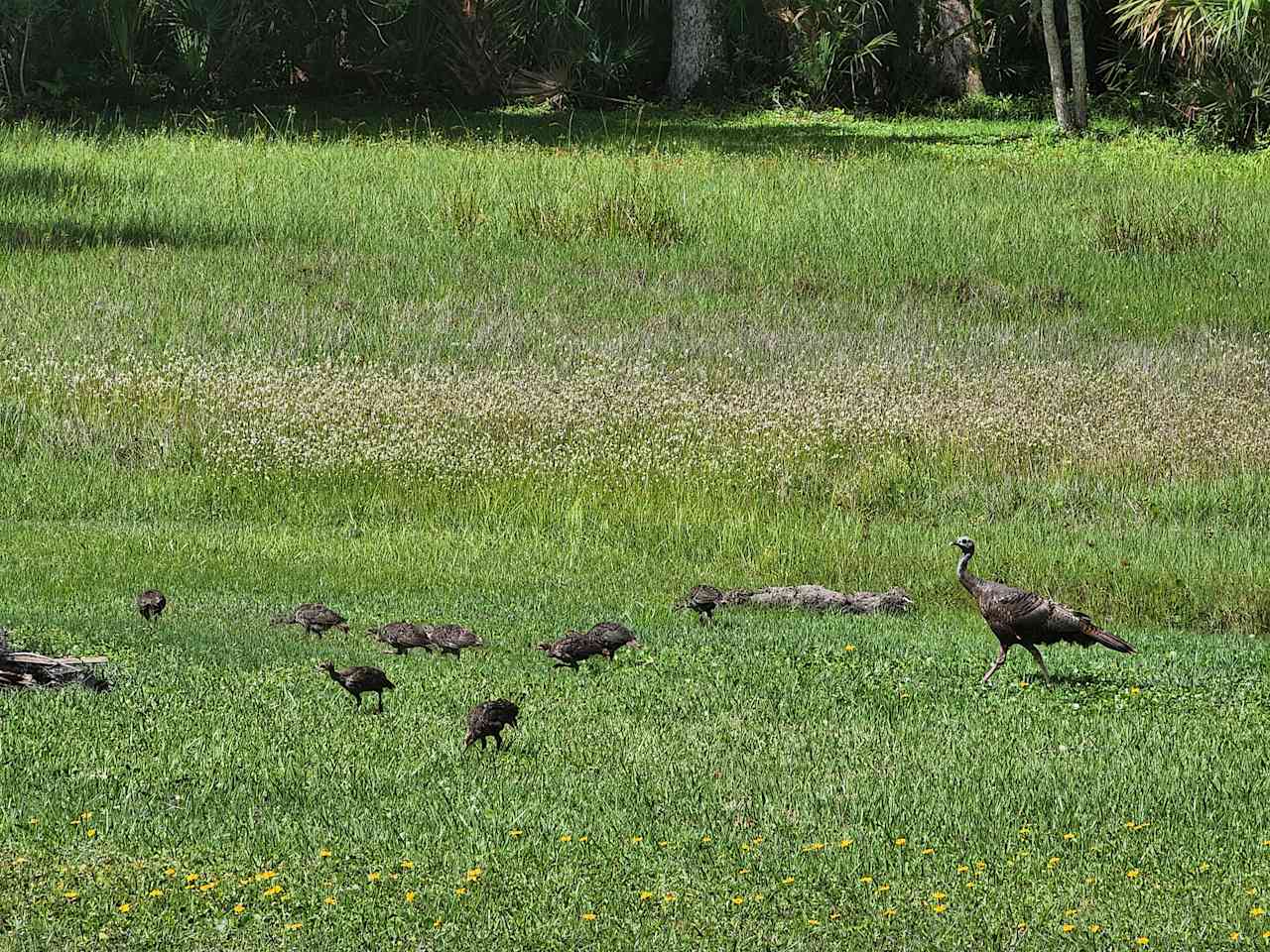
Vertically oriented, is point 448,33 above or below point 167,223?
above

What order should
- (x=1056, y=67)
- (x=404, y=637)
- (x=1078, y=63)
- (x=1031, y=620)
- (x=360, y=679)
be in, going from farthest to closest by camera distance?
(x=1056, y=67)
(x=1078, y=63)
(x=404, y=637)
(x=1031, y=620)
(x=360, y=679)

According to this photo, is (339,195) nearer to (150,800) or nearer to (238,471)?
(238,471)

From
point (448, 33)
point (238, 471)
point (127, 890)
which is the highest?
point (448, 33)

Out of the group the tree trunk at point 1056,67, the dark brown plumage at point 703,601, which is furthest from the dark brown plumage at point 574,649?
the tree trunk at point 1056,67

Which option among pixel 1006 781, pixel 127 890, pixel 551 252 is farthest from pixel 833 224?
pixel 127 890

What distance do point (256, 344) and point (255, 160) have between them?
9.98 m

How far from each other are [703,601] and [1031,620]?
2.61 meters

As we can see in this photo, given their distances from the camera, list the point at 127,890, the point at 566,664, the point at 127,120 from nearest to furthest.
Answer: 1. the point at 127,890
2. the point at 566,664
3. the point at 127,120

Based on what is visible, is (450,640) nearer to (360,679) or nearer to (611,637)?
(611,637)

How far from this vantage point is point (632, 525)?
13766mm

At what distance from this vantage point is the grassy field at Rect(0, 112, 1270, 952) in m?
6.27

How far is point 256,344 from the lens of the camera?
62.2 feet

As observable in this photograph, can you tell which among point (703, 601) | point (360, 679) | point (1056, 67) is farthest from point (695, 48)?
point (360, 679)

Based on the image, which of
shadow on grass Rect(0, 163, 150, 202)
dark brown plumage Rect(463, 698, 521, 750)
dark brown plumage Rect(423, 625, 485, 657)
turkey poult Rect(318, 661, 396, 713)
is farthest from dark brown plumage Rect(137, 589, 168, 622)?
shadow on grass Rect(0, 163, 150, 202)
